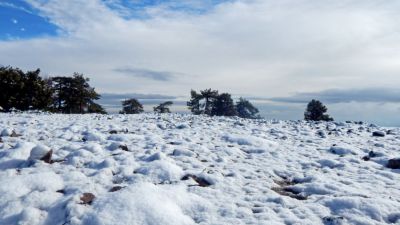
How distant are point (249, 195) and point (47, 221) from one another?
3.18 m

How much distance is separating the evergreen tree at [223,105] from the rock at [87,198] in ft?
153

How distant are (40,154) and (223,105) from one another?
4551 cm

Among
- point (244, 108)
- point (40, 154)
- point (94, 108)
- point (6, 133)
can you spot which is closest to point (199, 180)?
point (40, 154)

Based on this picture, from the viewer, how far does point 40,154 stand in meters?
6.95

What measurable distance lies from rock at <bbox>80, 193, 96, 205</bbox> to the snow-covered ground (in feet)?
0.05

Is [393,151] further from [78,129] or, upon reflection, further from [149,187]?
[78,129]

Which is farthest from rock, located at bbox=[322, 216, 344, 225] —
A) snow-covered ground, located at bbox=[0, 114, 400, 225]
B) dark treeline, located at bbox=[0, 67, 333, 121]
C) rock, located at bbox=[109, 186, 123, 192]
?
dark treeline, located at bbox=[0, 67, 333, 121]

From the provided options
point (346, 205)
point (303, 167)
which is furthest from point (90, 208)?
point (303, 167)

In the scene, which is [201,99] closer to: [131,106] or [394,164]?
[131,106]

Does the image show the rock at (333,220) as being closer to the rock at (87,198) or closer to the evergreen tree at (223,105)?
the rock at (87,198)

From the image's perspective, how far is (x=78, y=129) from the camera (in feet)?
38.3

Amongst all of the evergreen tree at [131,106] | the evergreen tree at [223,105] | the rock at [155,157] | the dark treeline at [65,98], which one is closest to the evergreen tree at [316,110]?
the dark treeline at [65,98]

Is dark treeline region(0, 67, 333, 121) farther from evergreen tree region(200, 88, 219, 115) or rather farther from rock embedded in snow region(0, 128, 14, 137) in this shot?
rock embedded in snow region(0, 128, 14, 137)

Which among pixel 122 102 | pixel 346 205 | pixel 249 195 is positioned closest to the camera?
pixel 346 205
